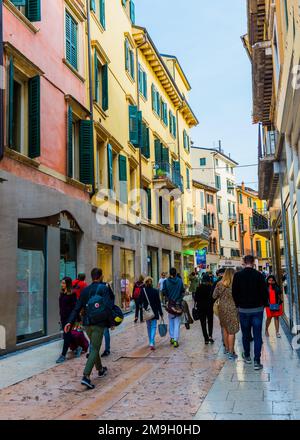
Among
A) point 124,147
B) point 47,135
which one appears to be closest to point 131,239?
point 124,147

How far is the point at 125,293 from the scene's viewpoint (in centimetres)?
2089

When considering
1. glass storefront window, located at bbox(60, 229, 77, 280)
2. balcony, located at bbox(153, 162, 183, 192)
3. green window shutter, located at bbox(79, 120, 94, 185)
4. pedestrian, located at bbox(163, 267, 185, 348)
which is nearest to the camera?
pedestrian, located at bbox(163, 267, 185, 348)

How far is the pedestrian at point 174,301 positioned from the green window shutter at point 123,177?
31.7 feet

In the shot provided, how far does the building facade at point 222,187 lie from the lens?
207ft

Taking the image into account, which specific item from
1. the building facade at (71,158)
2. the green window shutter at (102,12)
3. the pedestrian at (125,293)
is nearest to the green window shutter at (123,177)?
the building facade at (71,158)

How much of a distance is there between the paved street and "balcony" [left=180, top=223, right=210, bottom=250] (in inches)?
932

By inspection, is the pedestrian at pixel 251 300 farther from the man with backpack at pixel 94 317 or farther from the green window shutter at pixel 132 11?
the green window shutter at pixel 132 11

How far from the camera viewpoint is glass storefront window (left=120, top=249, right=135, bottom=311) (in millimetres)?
20641

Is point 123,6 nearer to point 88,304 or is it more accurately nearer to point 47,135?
point 47,135

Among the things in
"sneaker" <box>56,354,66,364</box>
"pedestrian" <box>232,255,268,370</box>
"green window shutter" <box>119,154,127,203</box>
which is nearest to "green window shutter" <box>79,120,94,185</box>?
"green window shutter" <box>119,154,127,203</box>

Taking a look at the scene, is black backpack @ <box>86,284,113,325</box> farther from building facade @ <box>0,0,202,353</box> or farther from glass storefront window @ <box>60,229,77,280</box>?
glass storefront window @ <box>60,229,77,280</box>

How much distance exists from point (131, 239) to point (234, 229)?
48693mm

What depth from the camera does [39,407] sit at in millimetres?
6465

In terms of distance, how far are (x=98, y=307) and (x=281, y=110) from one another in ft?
19.9
